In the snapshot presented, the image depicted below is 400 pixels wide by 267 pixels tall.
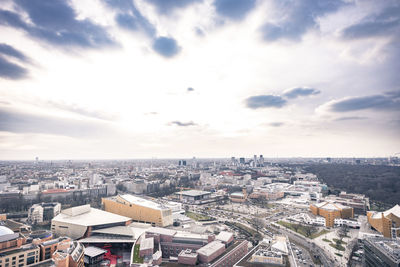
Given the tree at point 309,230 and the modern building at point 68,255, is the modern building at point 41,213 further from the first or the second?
the tree at point 309,230

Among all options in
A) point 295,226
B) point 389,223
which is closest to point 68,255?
point 295,226

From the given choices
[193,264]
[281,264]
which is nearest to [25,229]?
[193,264]

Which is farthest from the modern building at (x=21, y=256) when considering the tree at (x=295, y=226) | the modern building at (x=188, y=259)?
the tree at (x=295, y=226)

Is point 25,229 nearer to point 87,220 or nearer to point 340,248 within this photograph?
point 87,220

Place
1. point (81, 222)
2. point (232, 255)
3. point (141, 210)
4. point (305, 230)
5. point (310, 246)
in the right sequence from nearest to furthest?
1. point (232, 255)
2. point (310, 246)
3. point (81, 222)
4. point (305, 230)
5. point (141, 210)

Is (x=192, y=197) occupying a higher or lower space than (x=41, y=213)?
lower

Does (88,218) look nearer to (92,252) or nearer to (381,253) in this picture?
(92,252)
